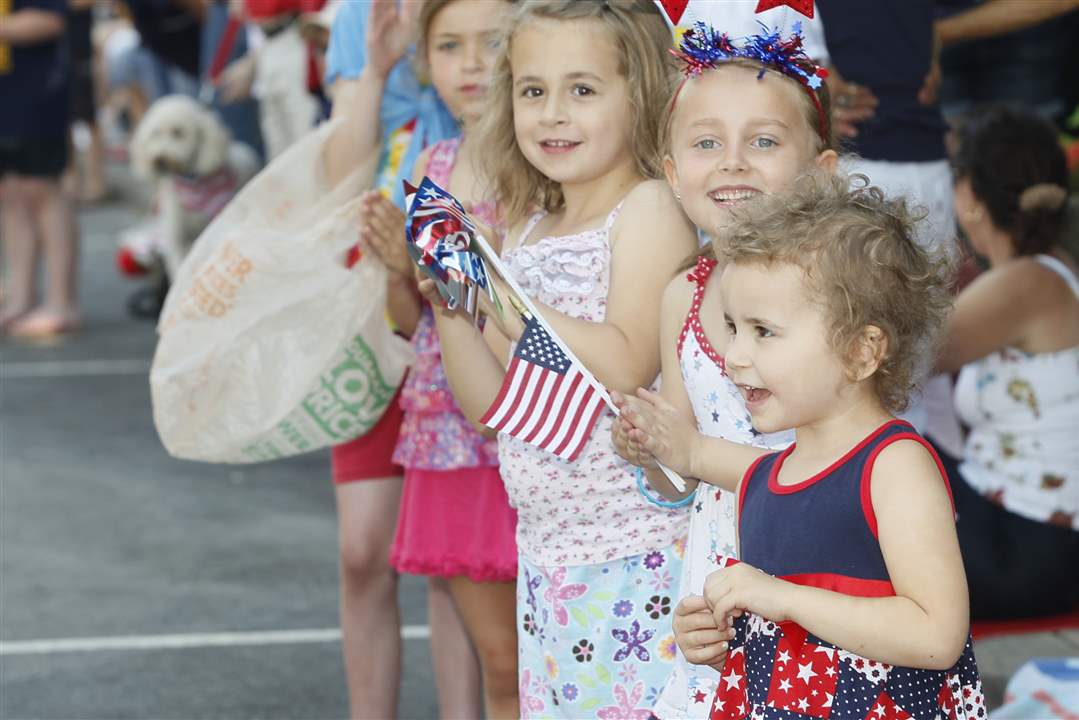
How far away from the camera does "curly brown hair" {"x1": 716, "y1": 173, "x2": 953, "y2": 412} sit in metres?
2.26

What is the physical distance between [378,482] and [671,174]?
1316mm

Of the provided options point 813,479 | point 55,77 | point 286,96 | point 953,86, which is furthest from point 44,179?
point 813,479

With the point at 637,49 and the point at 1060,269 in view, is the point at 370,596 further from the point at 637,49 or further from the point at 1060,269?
the point at 1060,269

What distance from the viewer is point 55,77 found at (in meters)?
8.84

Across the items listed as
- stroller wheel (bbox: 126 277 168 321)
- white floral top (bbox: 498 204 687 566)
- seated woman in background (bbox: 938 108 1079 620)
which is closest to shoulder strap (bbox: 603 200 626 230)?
white floral top (bbox: 498 204 687 566)

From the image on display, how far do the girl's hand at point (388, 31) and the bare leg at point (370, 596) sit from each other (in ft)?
3.25

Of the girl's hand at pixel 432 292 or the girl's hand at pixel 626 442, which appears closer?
the girl's hand at pixel 626 442

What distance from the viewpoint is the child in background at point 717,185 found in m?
2.67

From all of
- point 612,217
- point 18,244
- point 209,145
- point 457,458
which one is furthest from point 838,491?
point 18,244

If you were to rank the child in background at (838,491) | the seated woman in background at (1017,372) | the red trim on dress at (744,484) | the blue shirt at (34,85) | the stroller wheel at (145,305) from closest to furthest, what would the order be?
the child in background at (838,491), the red trim on dress at (744,484), the seated woman in background at (1017,372), the blue shirt at (34,85), the stroller wheel at (145,305)

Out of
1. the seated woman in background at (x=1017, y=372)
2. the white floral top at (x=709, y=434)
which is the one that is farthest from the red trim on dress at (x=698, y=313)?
the seated woman in background at (x=1017, y=372)

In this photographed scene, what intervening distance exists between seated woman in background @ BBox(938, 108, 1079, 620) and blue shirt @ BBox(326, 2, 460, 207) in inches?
59.5

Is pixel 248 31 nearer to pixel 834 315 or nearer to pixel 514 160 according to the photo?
pixel 514 160

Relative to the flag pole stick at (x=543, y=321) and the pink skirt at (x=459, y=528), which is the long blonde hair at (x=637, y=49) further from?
the pink skirt at (x=459, y=528)
